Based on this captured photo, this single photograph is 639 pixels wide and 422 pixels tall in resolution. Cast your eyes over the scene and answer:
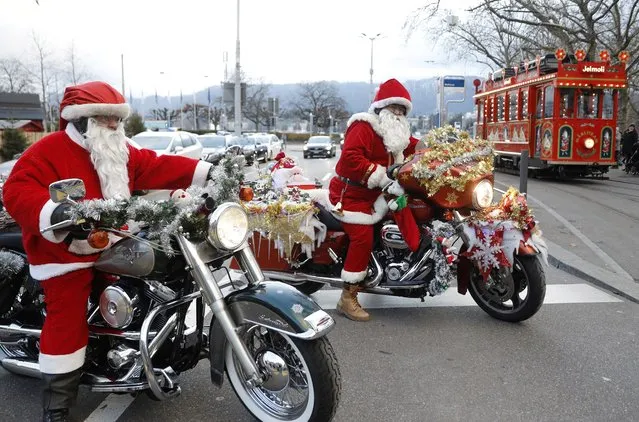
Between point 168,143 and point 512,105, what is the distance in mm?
11717

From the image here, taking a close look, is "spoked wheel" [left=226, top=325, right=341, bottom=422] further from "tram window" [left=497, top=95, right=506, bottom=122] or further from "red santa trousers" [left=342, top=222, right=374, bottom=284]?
"tram window" [left=497, top=95, right=506, bottom=122]

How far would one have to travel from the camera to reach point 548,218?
9.72 metres

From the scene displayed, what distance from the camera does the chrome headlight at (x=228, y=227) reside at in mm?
2676

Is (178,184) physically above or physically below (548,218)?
above

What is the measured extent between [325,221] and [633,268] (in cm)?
366

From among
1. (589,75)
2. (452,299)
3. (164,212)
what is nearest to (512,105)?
(589,75)

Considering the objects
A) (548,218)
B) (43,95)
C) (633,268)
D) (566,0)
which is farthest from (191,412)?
(43,95)

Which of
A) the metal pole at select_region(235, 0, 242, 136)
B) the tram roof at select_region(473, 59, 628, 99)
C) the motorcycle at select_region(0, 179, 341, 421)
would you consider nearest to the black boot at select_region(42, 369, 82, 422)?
the motorcycle at select_region(0, 179, 341, 421)

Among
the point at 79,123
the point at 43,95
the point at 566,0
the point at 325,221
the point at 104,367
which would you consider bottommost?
the point at 104,367

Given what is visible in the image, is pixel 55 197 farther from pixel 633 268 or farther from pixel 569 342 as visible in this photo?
pixel 633 268

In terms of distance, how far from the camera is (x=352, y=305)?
15.8 ft

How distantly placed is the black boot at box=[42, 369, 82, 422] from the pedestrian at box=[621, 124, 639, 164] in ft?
70.1

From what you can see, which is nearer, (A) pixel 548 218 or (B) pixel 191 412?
(B) pixel 191 412

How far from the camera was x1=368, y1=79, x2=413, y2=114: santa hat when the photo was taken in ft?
15.6
